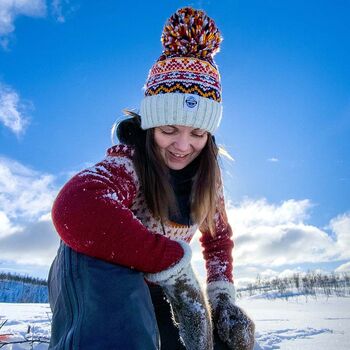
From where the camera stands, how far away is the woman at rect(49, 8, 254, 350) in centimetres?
129

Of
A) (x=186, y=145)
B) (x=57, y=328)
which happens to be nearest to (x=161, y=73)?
(x=186, y=145)

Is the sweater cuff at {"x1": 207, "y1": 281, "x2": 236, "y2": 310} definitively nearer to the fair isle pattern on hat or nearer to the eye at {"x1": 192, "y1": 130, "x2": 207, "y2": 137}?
the eye at {"x1": 192, "y1": 130, "x2": 207, "y2": 137}

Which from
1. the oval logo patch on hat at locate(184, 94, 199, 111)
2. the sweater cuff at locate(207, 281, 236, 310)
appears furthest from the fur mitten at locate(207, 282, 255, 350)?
the oval logo patch on hat at locate(184, 94, 199, 111)

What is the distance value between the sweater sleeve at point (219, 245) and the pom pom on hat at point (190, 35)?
93 centimetres

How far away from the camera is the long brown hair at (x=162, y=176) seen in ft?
6.39

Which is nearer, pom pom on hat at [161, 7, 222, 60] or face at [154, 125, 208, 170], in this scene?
face at [154, 125, 208, 170]

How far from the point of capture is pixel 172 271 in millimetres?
1480

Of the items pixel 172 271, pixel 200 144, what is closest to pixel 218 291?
pixel 172 271

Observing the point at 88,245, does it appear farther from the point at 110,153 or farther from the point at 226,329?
the point at 226,329

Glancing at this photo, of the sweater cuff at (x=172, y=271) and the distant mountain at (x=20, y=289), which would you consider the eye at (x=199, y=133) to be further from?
the distant mountain at (x=20, y=289)

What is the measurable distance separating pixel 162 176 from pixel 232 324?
0.88 meters

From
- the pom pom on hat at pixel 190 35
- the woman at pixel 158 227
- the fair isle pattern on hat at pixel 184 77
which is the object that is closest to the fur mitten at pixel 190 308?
the woman at pixel 158 227

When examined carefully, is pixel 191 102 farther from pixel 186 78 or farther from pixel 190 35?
pixel 190 35

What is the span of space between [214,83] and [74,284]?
5.00ft
